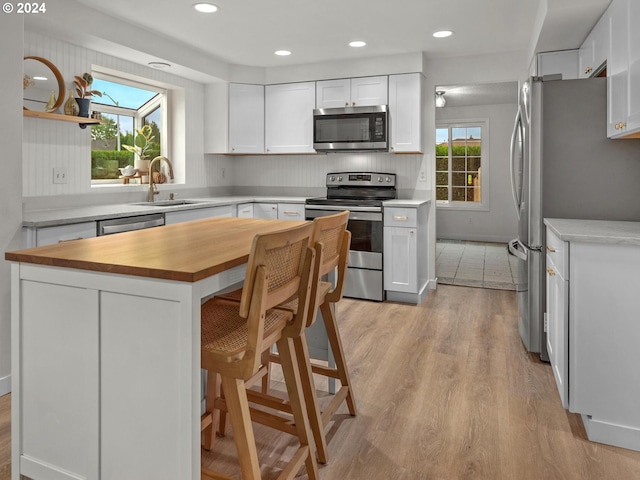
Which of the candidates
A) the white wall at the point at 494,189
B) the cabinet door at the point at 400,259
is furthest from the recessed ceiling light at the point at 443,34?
the white wall at the point at 494,189

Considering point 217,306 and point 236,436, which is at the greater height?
point 217,306

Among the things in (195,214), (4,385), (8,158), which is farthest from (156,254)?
(195,214)

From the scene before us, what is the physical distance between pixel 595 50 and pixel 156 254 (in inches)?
121

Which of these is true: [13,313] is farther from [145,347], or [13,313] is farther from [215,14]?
[215,14]

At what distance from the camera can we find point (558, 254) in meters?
2.25

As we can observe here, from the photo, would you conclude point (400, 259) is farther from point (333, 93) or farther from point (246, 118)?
point (246, 118)

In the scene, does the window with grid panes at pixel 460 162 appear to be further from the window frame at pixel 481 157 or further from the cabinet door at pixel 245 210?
the cabinet door at pixel 245 210

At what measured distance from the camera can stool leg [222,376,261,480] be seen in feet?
4.59

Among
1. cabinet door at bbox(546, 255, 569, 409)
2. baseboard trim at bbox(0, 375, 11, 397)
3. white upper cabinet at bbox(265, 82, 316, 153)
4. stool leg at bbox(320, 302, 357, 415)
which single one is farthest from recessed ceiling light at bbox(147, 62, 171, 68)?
cabinet door at bbox(546, 255, 569, 409)

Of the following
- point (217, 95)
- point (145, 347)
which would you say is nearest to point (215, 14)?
point (217, 95)

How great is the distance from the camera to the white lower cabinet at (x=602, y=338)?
194cm

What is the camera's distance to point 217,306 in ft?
6.01

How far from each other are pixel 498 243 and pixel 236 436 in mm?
7446

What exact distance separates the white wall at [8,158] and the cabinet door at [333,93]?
115 inches
